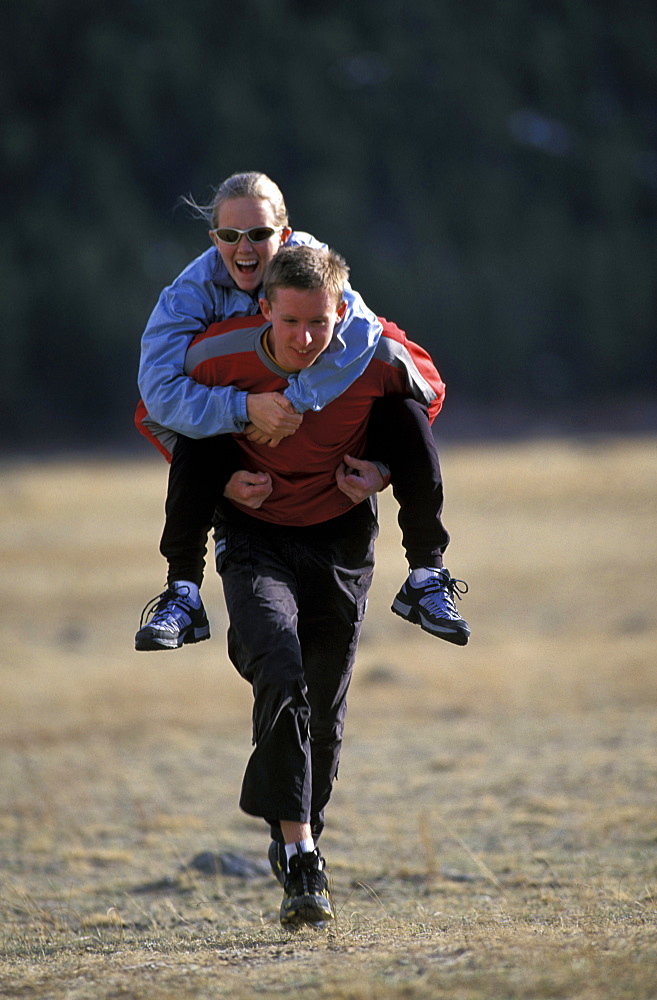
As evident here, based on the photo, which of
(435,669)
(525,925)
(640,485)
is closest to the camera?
(525,925)

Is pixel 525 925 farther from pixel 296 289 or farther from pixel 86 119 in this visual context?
pixel 86 119

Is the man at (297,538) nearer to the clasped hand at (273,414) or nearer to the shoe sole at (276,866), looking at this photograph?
the shoe sole at (276,866)

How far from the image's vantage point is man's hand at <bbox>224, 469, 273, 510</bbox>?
4.45 m

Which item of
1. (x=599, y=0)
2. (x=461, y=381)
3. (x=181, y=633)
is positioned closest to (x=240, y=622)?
(x=181, y=633)

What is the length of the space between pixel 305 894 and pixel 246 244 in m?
2.21

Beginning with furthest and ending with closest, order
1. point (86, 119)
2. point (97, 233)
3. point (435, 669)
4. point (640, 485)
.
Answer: point (86, 119) < point (97, 233) < point (640, 485) < point (435, 669)

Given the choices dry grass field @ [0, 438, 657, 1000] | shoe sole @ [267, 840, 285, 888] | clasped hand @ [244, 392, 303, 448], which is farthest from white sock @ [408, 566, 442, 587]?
dry grass field @ [0, 438, 657, 1000]

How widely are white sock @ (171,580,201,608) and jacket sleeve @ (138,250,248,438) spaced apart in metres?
0.53

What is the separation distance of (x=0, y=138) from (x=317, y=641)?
4881cm

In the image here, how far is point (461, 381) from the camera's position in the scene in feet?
161

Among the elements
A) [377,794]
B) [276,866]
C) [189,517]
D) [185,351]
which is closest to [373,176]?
[377,794]

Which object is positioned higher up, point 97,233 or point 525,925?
point 97,233

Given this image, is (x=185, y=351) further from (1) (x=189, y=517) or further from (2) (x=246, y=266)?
(1) (x=189, y=517)

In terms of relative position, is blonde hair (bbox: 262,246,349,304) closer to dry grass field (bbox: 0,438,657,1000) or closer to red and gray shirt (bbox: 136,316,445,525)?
red and gray shirt (bbox: 136,316,445,525)
